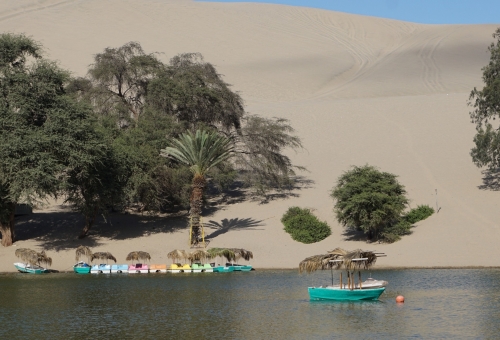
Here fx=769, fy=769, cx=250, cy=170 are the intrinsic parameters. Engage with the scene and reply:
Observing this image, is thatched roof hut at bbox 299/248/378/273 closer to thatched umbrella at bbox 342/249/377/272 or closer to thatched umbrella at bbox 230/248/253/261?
thatched umbrella at bbox 342/249/377/272

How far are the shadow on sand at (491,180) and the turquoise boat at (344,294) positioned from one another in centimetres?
2169

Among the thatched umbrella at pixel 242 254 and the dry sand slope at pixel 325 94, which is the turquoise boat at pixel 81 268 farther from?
the thatched umbrella at pixel 242 254

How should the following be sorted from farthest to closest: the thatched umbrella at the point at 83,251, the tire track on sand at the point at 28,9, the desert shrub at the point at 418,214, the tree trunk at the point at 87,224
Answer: the tire track on sand at the point at 28,9 → the tree trunk at the point at 87,224 → the desert shrub at the point at 418,214 → the thatched umbrella at the point at 83,251

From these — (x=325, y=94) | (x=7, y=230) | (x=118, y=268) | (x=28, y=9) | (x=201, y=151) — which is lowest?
(x=118, y=268)

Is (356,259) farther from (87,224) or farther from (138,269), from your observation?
(87,224)

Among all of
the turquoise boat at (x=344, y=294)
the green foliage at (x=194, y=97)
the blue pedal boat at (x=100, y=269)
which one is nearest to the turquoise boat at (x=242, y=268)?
the blue pedal boat at (x=100, y=269)

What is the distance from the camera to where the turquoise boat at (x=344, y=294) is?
25.8 meters

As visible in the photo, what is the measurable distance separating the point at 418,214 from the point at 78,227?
62.4 ft

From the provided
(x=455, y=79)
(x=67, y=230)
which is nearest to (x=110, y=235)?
(x=67, y=230)

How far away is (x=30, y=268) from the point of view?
36562 millimetres

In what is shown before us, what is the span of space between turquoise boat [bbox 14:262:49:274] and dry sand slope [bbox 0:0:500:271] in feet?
4.78

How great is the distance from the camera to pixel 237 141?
154 ft

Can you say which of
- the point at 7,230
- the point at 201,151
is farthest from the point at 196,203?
A: the point at 7,230

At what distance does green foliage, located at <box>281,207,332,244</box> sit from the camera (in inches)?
1574
